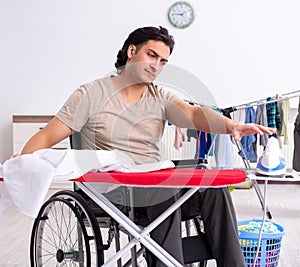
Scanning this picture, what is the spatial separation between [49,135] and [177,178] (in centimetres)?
68

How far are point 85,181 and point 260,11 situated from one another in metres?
4.31

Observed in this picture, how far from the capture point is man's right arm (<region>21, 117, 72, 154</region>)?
2068 mm

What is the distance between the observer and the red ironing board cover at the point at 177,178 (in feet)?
5.30

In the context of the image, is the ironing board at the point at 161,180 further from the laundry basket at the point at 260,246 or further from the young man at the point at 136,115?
the laundry basket at the point at 260,246

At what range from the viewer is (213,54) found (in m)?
5.65

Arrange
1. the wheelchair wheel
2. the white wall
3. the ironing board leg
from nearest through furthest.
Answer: the ironing board leg < the wheelchair wheel < the white wall

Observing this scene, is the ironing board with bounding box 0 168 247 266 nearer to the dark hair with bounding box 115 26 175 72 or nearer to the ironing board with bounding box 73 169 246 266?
the ironing board with bounding box 73 169 246 266

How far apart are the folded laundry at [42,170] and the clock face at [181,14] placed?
402cm

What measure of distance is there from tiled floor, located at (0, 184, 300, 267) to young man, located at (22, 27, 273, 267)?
→ 99 centimetres

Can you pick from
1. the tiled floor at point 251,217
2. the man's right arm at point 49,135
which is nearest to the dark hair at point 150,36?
the man's right arm at point 49,135

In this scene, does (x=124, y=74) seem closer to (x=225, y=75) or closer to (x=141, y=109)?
(x=141, y=109)

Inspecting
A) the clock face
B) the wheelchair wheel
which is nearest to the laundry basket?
the wheelchair wheel

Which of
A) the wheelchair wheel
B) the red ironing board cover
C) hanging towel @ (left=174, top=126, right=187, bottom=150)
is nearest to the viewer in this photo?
the red ironing board cover

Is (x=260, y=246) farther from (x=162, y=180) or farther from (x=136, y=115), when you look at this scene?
(x=162, y=180)
